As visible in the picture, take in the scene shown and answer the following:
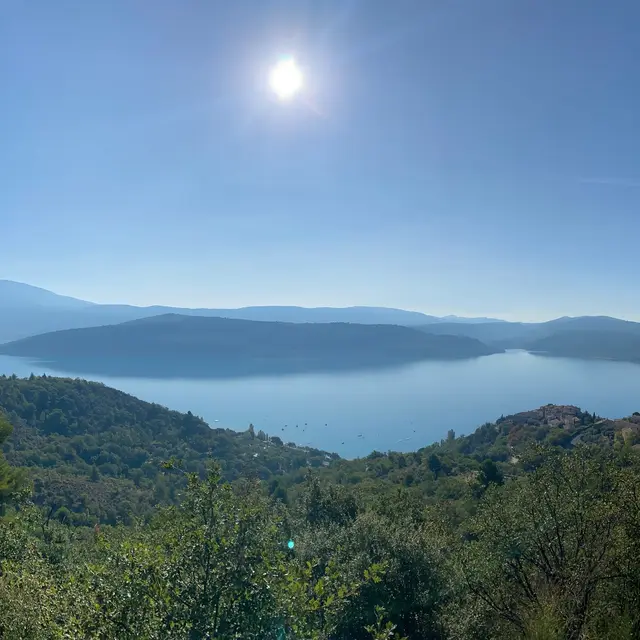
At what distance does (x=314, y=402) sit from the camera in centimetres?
13250

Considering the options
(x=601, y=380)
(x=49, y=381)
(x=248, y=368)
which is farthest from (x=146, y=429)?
(x=601, y=380)

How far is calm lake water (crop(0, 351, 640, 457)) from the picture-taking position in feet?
336

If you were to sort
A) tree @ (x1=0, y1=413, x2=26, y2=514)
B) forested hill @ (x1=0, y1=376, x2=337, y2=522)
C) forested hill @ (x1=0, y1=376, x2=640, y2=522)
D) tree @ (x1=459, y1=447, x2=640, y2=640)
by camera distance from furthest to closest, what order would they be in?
forested hill @ (x1=0, y1=376, x2=337, y2=522) < forested hill @ (x1=0, y1=376, x2=640, y2=522) < tree @ (x1=0, y1=413, x2=26, y2=514) < tree @ (x1=459, y1=447, x2=640, y2=640)

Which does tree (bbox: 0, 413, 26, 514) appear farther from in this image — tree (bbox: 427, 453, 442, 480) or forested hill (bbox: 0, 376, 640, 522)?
tree (bbox: 427, 453, 442, 480)

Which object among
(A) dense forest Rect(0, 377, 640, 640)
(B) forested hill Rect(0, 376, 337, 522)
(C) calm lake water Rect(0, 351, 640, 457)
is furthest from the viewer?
(C) calm lake water Rect(0, 351, 640, 457)

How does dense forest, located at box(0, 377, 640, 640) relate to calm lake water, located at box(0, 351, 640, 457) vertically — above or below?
above

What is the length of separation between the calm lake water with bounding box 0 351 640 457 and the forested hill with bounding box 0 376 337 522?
23.6m

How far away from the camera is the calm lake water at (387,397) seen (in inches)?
4031

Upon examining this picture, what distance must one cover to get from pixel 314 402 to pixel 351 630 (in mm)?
124398

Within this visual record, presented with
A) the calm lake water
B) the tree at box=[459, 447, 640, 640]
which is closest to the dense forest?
the tree at box=[459, 447, 640, 640]

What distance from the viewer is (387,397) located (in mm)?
136125

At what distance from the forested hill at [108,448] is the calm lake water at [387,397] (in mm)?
23597

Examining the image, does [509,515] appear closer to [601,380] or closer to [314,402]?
[314,402]

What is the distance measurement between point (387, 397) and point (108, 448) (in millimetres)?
88332
